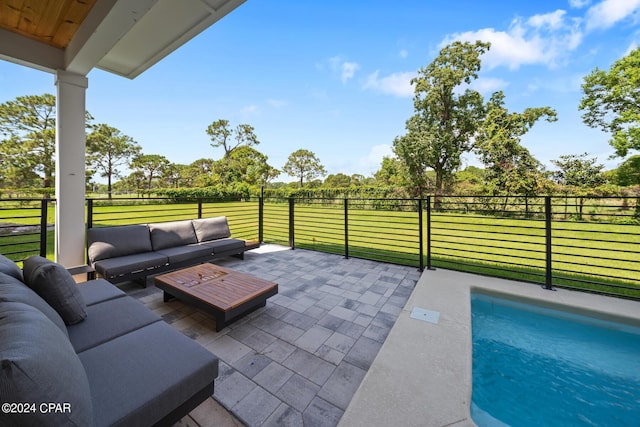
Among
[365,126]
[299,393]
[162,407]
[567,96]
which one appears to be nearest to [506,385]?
[299,393]

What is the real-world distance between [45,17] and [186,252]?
3.18 metres

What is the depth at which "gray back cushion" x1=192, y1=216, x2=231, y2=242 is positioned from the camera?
475cm

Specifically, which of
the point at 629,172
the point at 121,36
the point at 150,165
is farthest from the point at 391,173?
the point at 150,165

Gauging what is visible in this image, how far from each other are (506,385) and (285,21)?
26.0 feet

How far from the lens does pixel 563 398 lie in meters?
1.94

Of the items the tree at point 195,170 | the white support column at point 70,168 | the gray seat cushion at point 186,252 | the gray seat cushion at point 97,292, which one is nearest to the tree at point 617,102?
the gray seat cushion at point 186,252

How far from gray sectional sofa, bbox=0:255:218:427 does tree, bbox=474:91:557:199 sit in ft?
55.0

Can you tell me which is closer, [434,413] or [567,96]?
[434,413]

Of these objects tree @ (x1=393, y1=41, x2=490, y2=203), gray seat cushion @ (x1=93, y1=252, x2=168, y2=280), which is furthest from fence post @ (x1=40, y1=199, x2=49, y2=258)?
tree @ (x1=393, y1=41, x2=490, y2=203)

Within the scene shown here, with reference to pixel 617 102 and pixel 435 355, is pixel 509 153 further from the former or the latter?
pixel 435 355

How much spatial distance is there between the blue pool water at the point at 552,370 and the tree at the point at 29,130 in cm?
2526

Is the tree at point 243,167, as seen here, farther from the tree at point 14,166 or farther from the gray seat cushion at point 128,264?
the gray seat cushion at point 128,264

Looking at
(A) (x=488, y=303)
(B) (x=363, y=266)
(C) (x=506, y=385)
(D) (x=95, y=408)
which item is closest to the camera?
(D) (x=95, y=408)

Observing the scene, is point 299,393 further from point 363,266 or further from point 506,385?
point 363,266
